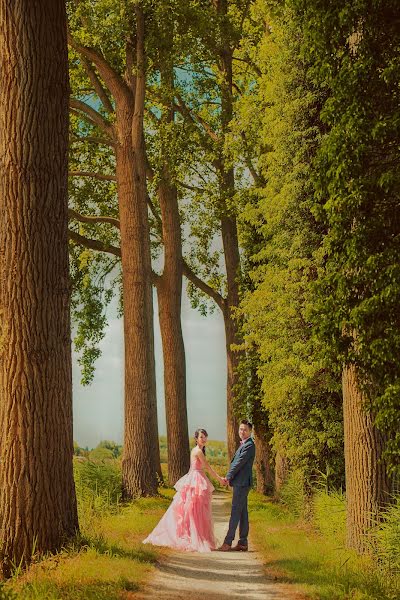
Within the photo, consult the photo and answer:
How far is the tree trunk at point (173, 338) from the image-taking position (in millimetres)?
27406

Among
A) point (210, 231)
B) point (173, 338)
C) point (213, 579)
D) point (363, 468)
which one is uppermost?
point (210, 231)

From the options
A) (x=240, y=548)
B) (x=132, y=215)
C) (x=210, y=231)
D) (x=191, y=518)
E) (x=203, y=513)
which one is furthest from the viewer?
(x=210, y=231)

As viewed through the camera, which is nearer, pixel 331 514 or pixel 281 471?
pixel 331 514

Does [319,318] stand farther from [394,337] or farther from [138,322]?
[138,322]

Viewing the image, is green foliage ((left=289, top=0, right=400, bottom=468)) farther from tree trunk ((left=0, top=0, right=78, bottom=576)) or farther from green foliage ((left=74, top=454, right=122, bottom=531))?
green foliage ((left=74, top=454, right=122, bottom=531))

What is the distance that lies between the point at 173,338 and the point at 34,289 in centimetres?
1639

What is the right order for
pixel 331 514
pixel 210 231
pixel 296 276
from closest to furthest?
pixel 331 514, pixel 296 276, pixel 210 231

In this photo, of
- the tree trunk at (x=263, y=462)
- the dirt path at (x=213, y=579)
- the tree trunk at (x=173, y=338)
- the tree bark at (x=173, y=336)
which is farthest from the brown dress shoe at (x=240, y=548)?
the tree trunk at (x=173, y=338)

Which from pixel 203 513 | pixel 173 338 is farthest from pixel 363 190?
pixel 173 338

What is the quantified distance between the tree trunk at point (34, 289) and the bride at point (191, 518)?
130 inches

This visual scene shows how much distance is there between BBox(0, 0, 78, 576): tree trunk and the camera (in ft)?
36.7

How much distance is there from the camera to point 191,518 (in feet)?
48.0

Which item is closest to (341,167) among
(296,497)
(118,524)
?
(118,524)

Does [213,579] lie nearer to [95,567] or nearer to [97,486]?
[95,567]
